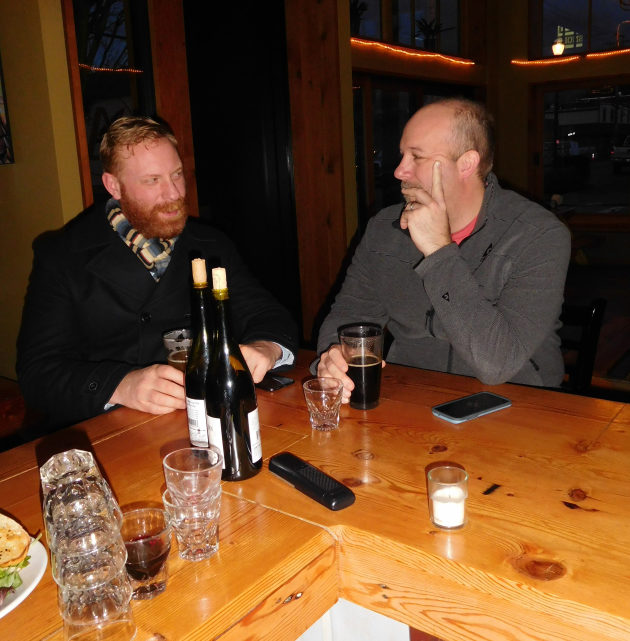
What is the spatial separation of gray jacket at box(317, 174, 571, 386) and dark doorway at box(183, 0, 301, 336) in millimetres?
2354

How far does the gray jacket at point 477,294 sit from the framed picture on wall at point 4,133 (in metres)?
2.01

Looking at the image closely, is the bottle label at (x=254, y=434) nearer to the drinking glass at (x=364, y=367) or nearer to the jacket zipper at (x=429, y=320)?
the drinking glass at (x=364, y=367)

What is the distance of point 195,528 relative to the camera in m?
0.97

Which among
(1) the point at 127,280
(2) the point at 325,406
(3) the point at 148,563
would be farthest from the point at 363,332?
(1) the point at 127,280

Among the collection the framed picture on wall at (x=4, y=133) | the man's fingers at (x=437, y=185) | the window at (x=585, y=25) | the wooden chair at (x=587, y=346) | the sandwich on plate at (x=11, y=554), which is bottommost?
the wooden chair at (x=587, y=346)

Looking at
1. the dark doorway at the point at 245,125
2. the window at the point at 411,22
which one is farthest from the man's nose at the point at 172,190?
the window at the point at 411,22

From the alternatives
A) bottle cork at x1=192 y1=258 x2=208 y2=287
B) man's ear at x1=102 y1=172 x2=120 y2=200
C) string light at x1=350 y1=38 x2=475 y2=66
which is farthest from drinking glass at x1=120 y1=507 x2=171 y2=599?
string light at x1=350 y1=38 x2=475 y2=66

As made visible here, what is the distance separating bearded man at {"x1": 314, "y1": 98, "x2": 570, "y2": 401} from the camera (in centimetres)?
164

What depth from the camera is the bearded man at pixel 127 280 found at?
1956mm

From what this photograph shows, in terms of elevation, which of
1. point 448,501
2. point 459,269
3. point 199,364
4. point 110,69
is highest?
point 110,69

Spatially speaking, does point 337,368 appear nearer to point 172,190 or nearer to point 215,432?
point 215,432

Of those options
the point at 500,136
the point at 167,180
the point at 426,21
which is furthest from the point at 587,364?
the point at 500,136

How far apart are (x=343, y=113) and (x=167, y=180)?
2.59m

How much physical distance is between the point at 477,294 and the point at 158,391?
82cm
